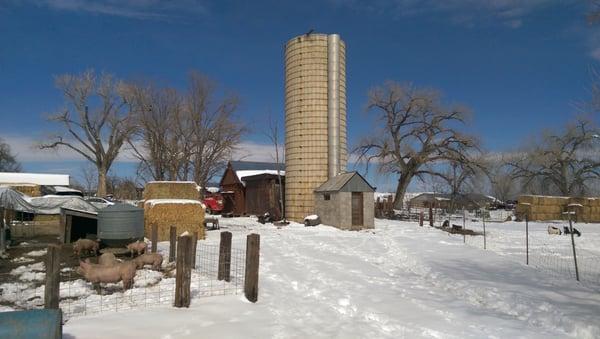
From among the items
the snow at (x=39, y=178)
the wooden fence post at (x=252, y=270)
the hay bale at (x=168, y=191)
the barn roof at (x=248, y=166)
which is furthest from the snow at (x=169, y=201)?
the snow at (x=39, y=178)

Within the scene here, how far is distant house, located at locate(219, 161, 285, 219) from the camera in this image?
37.9 m

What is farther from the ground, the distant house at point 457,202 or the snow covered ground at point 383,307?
the distant house at point 457,202

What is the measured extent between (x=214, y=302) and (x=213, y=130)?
107ft

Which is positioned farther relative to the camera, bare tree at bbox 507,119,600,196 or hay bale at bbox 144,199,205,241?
bare tree at bbox 507,119,600,196

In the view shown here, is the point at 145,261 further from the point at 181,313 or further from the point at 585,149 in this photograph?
the point at 585,149

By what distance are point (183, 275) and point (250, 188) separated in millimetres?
34205

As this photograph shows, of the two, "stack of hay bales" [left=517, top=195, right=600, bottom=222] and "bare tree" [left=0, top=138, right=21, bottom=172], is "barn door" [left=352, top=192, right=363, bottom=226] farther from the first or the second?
"bare tree" [left=0, top=138, right=21, bottom=172]

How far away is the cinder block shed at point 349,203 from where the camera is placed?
2692 cm

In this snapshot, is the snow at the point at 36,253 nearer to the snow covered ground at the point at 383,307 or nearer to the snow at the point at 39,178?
the snow covered ground at the point at 383,307

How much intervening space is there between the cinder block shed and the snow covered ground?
12.9 m

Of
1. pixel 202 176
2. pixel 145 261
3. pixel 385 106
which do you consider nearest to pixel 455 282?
pixel 145 261

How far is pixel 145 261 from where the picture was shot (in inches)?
436

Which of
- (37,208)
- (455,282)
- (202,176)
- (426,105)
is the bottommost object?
(455,282)

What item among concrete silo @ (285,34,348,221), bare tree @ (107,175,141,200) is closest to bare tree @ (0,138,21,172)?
bare tree @ (107,175,141,200)
